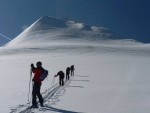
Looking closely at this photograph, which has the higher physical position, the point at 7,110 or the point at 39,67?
the point at 39,67

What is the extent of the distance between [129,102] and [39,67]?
151 inches

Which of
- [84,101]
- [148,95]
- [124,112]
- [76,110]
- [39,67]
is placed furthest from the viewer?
[148,95]

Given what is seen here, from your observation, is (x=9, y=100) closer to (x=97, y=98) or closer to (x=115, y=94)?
(x=97, y=98)

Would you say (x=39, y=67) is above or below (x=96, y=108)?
above

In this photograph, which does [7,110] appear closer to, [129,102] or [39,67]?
[39,67]

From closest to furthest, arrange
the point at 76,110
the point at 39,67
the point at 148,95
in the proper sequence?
1. the point at 76,110
2. the point at 39,67
3. the point at 148,95

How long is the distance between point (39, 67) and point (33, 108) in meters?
1.63

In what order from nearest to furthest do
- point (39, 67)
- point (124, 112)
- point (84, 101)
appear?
1. point (124, 112)
2. point (39, 67)
3. point (84, 101)

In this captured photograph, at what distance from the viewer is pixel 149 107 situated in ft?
45.0

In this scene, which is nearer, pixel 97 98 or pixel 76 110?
pixel 76 110

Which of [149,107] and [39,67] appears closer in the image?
[149,107]

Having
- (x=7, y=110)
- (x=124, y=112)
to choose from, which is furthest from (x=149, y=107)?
(x=7, y=110)

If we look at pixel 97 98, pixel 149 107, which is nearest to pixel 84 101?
pixel 97 98

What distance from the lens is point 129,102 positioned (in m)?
15.2
